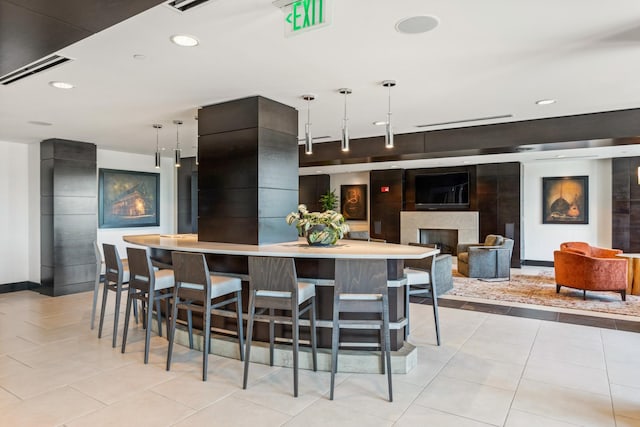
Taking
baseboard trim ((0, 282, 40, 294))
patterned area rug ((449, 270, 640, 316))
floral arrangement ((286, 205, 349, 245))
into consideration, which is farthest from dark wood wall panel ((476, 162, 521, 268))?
baseboard trim ((0, 282, 40, 294))

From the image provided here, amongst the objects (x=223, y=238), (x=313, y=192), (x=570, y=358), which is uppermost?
(x=313, y=192)

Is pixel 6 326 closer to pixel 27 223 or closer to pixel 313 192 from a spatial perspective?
pixel 27 223

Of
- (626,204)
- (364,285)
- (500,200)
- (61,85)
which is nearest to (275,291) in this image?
(364,285)

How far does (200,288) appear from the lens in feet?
11.6

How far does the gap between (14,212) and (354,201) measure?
8.25 meters

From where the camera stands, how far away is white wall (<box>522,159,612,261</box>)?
9359 mm

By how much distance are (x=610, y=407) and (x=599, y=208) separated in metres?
8.08

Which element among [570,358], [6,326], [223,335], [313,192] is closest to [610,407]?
[570,358]

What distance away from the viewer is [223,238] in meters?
4.57

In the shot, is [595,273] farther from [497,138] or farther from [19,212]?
[19,212]

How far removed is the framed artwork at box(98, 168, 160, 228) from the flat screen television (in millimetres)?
6828

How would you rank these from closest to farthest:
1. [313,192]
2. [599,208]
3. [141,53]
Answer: [141,53] → [599,208] → [313,192]

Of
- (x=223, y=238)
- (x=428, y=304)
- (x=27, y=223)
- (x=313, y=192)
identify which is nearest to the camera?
(x=223, y=238)

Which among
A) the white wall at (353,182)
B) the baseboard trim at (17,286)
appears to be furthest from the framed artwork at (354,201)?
the baseboard trim at (17,286)
